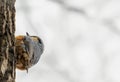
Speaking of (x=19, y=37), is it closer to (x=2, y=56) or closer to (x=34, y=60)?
(x=34, y=60)

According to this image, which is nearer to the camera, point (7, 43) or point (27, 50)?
point (7, 43)

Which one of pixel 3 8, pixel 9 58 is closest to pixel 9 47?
pixel 9 58

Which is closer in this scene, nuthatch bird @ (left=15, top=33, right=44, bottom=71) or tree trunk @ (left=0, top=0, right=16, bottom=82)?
tree trunk @ (left=0, top=0, right=16, bottom=82)

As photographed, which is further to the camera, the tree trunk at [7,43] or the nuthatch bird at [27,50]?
the nuthatch bird at [27,50]
